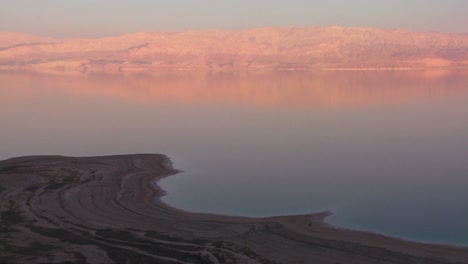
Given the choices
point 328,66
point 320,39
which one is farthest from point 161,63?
point 320,39

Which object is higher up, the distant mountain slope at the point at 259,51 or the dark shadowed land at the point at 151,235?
the distant mountain slope at the point at 259,51

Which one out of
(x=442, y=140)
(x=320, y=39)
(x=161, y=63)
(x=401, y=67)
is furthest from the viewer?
(x=320, y=39)

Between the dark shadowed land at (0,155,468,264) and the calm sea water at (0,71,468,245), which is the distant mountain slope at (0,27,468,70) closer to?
the calm sea water at (0,71,468,245)

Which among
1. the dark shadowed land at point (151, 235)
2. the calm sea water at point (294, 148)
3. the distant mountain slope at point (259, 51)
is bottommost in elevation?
the dark shadowed land at point (151, 235)

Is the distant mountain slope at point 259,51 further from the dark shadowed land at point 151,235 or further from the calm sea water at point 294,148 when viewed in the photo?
the dark shadowed land at point 151,235

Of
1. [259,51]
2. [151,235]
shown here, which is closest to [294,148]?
[151,235]

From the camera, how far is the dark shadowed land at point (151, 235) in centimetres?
761

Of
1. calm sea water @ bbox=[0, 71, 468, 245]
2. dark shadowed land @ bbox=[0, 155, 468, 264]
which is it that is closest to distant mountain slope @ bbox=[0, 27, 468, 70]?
calm sea water @ bbox=[0, 71, 468, 245]

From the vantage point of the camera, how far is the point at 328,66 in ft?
339

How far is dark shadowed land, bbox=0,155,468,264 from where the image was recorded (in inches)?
299

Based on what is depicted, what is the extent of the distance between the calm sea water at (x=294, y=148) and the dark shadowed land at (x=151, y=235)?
2.70 feet

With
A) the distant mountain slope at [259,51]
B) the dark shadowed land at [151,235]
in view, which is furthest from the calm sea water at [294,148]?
the distant mountain slope at [259,51]

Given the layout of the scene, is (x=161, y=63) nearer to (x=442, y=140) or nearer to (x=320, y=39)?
(x=320, y=39)

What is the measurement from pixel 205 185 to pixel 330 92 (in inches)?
1145
